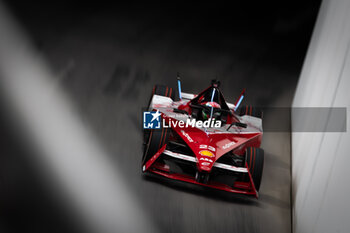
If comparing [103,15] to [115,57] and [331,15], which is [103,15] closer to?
[115,57]

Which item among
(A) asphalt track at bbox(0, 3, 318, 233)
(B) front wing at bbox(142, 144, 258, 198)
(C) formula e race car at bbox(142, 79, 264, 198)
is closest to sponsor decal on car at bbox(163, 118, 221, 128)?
(C) formula e race car at bbox(142, 79, 264, 198)

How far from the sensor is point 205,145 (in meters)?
4.58

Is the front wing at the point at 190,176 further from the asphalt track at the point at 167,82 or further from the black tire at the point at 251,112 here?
the black tire at the point at 251,112

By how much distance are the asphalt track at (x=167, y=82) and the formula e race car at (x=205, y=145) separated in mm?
200

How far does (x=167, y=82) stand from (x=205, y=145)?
241 cm

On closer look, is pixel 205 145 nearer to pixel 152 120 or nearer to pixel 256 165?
pixel 256 165

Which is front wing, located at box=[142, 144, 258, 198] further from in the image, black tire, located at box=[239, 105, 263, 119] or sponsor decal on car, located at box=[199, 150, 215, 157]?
black tire, located at box=[239, 105, 263, 119]

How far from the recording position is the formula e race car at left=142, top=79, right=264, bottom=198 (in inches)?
179

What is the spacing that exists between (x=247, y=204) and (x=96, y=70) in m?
3.46

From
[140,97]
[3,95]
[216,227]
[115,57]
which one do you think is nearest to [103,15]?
[115,57]

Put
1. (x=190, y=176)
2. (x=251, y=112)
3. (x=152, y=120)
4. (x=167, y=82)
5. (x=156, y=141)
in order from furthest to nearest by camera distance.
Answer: (x=167, y=82) < (x=251, y=112) < (x=152, y=120) < (x=190, y=176) < (x=156, y=141)

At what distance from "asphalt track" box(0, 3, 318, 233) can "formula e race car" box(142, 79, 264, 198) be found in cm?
20

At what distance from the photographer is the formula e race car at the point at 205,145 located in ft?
14.9

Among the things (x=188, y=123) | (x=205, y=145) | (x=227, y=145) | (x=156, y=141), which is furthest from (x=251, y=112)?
(x=156, y=141)
